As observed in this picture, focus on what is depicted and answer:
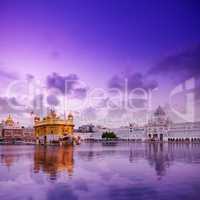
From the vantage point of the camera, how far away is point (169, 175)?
13.9 meters

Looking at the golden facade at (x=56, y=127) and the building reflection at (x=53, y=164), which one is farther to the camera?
the golden facade at (x=56, y=127)

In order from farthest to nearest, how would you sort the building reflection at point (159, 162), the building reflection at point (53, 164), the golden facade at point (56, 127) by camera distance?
the golden facade at point (56, 127)
the building reflection at point (159, 162)
the building reflection at point (53, 164)

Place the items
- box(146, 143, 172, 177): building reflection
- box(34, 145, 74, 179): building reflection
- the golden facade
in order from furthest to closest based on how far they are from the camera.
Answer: the golden facade, box(146, 143, 172, 177): building reflection, box(34, 145, 74, 179): building reflection

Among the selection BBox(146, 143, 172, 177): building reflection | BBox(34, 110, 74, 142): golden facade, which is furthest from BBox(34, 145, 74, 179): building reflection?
BBox(34, 110, 74, 142): golden facade

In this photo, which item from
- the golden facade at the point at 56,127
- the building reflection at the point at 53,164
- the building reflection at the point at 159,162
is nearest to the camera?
the building reflection at the point at 53,164

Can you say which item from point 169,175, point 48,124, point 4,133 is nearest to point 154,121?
point 4,133

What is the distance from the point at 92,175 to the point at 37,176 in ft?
7.85

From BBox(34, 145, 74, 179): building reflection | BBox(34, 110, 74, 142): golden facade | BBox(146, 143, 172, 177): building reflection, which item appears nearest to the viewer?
BBox(34, 145, 74, 179): building reflection

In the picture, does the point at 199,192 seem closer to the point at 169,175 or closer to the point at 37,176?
the point at 169,175

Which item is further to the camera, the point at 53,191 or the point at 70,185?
the point at 70,185

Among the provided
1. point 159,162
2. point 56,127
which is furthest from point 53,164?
point 56,127

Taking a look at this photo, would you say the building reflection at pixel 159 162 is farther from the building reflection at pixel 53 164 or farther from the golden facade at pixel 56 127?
the golden facade at pixel 56 127

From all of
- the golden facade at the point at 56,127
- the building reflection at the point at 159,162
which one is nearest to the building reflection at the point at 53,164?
the building reflection at the point at 159,162

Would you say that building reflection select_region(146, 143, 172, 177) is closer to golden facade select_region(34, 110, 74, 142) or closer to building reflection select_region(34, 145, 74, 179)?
building reflection select_region(34, 145, 74, 179)
